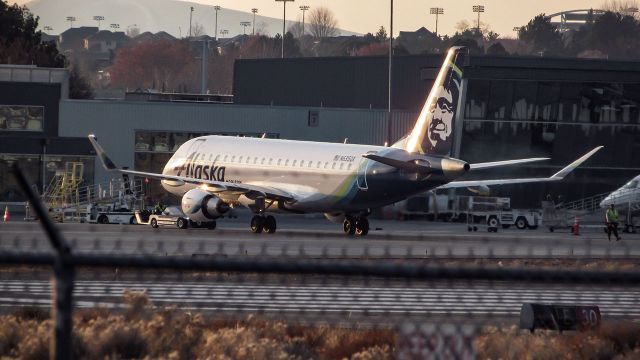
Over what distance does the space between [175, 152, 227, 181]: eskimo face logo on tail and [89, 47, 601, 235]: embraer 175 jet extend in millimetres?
49

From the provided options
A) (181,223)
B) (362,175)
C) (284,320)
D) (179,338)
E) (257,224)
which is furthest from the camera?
(181,223)

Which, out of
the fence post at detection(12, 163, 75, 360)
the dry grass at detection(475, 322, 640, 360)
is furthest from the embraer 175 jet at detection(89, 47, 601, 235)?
the fence post at detection(12, 163, 75, 360)

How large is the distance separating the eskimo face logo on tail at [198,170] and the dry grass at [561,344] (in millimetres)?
30755

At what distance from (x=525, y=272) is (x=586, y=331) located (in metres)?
6.27

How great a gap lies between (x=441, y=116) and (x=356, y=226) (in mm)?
4823

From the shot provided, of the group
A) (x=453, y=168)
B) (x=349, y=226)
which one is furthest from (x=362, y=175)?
(x=453, y=168)

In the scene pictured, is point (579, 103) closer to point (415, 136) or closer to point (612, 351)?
point (415, 136)

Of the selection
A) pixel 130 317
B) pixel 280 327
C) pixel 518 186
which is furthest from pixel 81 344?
pixel 518 186

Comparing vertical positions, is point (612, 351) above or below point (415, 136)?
below

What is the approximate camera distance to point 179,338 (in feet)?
44.0

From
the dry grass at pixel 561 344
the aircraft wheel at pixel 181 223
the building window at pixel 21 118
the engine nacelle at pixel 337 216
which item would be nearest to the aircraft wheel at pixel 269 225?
the engine nacelle at pixel 337 216

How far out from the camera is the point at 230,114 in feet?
223

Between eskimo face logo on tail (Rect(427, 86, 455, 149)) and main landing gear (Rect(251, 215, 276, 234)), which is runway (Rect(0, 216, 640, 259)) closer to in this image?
main landing gear (Rect(251, 215, 276, 234))

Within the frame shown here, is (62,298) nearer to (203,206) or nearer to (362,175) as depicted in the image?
(362,175)
